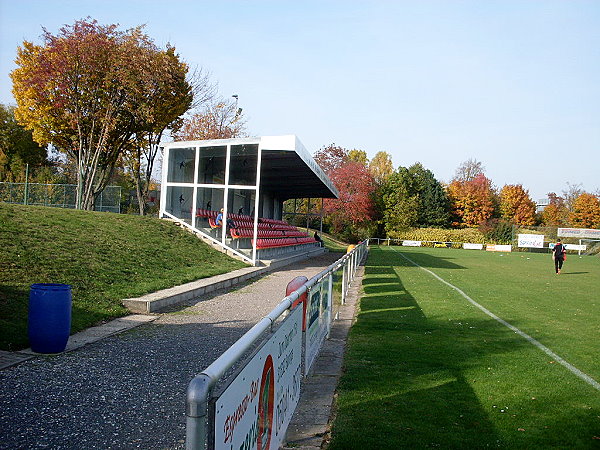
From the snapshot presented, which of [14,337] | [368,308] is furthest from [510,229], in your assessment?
[14,337]

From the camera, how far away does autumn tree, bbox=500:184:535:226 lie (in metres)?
87.0

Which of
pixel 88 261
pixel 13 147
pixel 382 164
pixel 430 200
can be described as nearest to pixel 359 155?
pixel 382 164

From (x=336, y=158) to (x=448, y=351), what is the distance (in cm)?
7095

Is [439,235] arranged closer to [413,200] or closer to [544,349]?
[413,200]

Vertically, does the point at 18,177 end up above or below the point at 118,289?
above

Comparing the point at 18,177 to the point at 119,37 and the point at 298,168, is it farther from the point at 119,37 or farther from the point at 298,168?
the point at 298,168

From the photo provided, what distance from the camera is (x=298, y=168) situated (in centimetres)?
2666

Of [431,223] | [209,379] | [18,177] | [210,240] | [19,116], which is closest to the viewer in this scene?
[209,379]

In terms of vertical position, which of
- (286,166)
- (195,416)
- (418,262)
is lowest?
(418,262)

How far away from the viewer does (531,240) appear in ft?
216

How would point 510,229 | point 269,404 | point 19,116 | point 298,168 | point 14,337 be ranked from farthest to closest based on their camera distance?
point 510,229 < point 19,116 < point 298,168 < point 14,337 < point 269,404

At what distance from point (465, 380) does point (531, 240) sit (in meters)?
64.6

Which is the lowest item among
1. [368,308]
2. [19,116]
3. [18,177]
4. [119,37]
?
[368,308]

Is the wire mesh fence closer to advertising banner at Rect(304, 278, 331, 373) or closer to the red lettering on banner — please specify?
advertising banner at Rect(304, 278, 331, 373)
